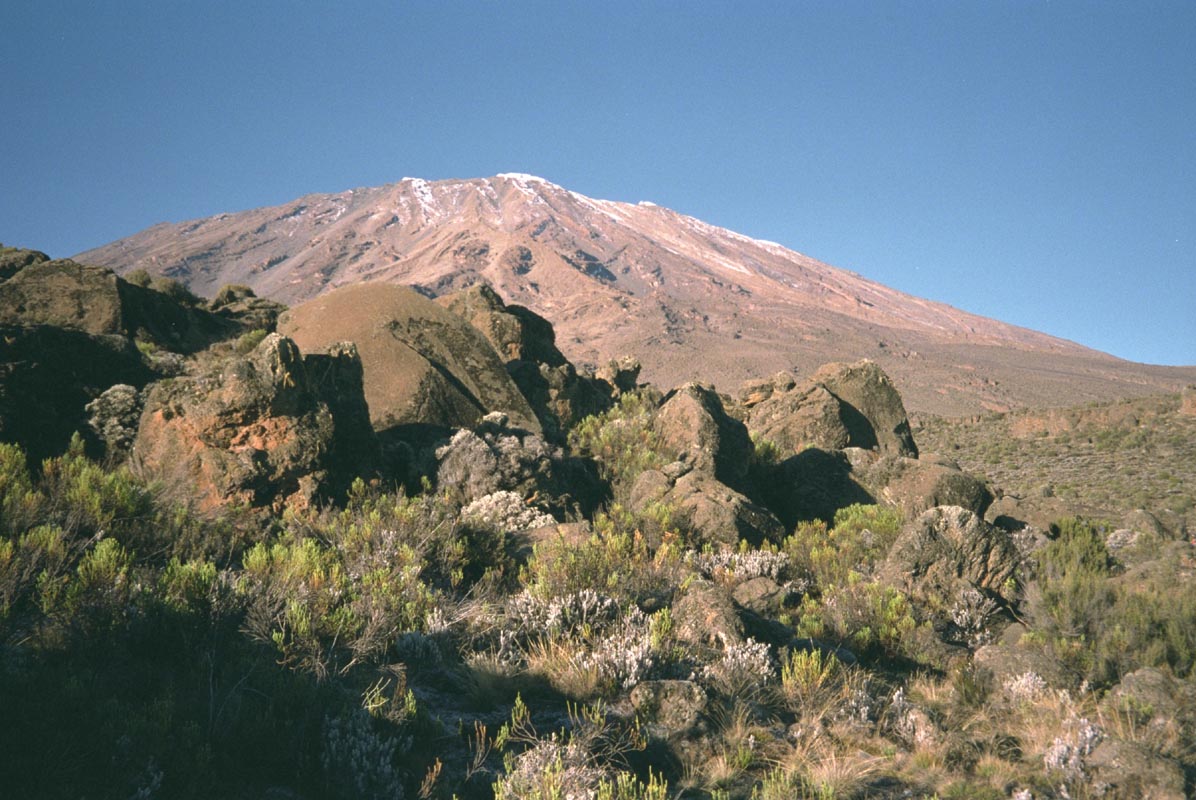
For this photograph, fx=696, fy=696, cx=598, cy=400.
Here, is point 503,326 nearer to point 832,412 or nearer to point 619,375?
point 619,375

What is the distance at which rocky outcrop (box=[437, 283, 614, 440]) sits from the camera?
10719mm

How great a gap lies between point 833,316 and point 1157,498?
288ft

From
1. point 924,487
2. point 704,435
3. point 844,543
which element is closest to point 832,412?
point 924,487

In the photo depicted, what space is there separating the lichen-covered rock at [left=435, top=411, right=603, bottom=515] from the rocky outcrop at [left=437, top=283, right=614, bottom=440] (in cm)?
244

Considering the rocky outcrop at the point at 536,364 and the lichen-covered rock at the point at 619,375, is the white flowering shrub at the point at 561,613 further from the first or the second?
the lichen-covered rock at the point at 619,375

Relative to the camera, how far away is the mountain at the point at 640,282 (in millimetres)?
70375

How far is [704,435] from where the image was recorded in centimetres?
846

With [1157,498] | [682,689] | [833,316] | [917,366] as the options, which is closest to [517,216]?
[833,316]

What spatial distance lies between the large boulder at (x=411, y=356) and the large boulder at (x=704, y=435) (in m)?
1.85

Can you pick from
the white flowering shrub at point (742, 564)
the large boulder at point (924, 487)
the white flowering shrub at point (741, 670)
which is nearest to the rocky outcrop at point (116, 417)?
the white flowering shrub at point (742, 564)

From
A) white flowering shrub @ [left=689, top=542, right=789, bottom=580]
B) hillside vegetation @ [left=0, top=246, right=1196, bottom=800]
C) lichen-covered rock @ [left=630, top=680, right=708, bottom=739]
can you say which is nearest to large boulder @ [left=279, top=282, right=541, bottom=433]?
hillside vegetation @ [left=0, top=246, right=1196, bottom=800]

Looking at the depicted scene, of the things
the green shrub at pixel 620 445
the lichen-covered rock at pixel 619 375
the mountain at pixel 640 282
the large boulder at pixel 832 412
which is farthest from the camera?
the mountain at pixel 640 282

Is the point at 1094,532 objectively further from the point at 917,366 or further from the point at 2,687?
the point at 917,366

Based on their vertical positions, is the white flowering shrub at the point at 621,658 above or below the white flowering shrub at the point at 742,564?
below
